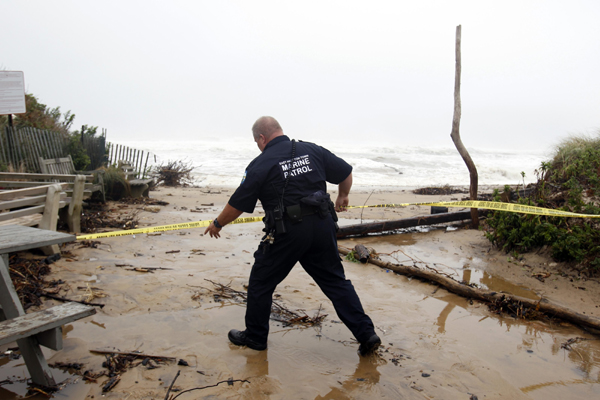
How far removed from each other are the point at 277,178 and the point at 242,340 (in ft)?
4.31

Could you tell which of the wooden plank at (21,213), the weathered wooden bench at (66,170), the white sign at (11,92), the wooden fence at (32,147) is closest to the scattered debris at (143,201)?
the weathered wooden bench at (66,170)

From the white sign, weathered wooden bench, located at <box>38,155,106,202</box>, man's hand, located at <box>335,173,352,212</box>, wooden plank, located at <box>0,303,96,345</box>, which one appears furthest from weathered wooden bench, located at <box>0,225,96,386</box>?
the white sign

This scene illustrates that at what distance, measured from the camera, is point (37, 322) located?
7.80ft

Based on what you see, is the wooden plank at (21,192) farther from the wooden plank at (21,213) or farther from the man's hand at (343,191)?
the man's hand at (343,191)

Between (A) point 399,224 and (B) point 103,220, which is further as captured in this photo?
(A) point 399,224

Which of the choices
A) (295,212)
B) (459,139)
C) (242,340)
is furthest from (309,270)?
(459,139)

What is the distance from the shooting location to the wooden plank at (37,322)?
7.32 ft

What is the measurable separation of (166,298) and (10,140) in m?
7.30

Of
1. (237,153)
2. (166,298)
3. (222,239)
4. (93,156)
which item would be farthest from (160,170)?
(237,153)

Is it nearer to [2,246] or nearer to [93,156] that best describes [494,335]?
[2,246]

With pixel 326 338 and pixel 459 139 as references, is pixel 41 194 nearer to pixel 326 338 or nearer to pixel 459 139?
pixel 326 338

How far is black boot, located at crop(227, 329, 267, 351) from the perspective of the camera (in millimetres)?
3211

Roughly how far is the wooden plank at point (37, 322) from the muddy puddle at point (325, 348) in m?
0.49

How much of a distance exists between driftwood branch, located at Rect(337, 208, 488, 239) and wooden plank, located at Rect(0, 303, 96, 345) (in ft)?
16.6
